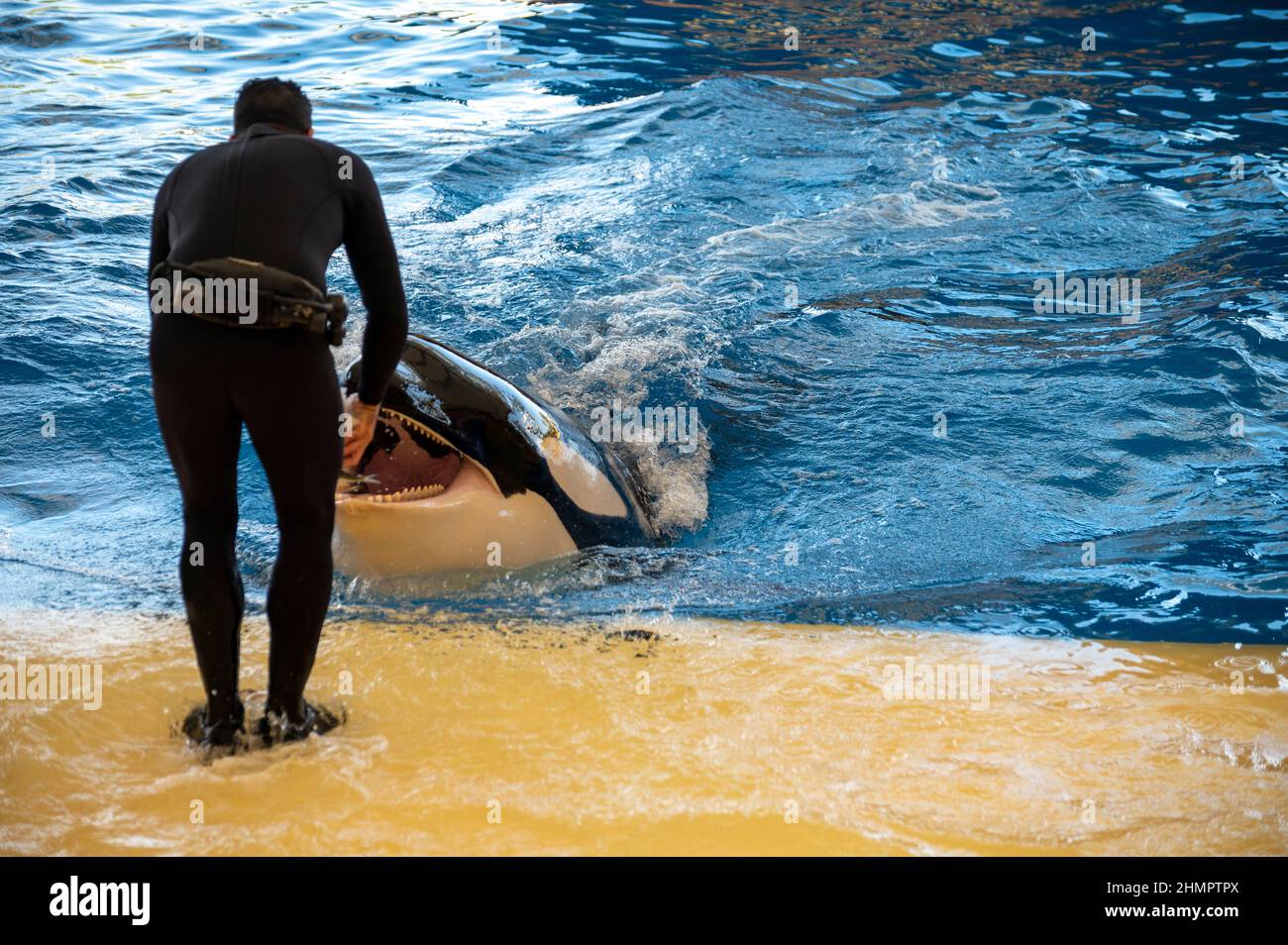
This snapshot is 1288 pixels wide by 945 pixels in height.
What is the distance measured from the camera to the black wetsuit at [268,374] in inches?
121

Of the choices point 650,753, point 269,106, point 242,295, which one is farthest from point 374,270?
point 650,753

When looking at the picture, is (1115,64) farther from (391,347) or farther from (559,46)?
(391,347)

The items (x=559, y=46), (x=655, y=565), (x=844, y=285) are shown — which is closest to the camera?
(x=655, y=565)

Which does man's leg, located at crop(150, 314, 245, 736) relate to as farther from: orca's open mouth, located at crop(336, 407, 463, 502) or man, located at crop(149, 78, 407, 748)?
orca's open mouth, located at crop(336, 407, 463, 502)

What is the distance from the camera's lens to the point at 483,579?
4629 mm

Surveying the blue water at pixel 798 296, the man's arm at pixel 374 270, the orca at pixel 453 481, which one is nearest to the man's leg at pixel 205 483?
the man's arm at pixel 374 270

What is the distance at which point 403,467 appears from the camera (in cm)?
450

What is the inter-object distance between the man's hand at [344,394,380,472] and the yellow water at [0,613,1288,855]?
0.79 metres

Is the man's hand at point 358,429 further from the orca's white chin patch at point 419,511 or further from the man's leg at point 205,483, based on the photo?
the orca's white chin patch at point 419,511

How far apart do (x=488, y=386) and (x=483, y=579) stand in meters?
0.71

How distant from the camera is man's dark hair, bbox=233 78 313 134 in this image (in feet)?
10.7

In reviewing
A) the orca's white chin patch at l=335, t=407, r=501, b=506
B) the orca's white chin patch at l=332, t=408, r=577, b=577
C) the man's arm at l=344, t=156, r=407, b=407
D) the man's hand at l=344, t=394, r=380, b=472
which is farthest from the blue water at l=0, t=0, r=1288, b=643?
the man's arm at l=344, t=156, r=407, b=407

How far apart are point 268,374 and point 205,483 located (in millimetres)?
361
